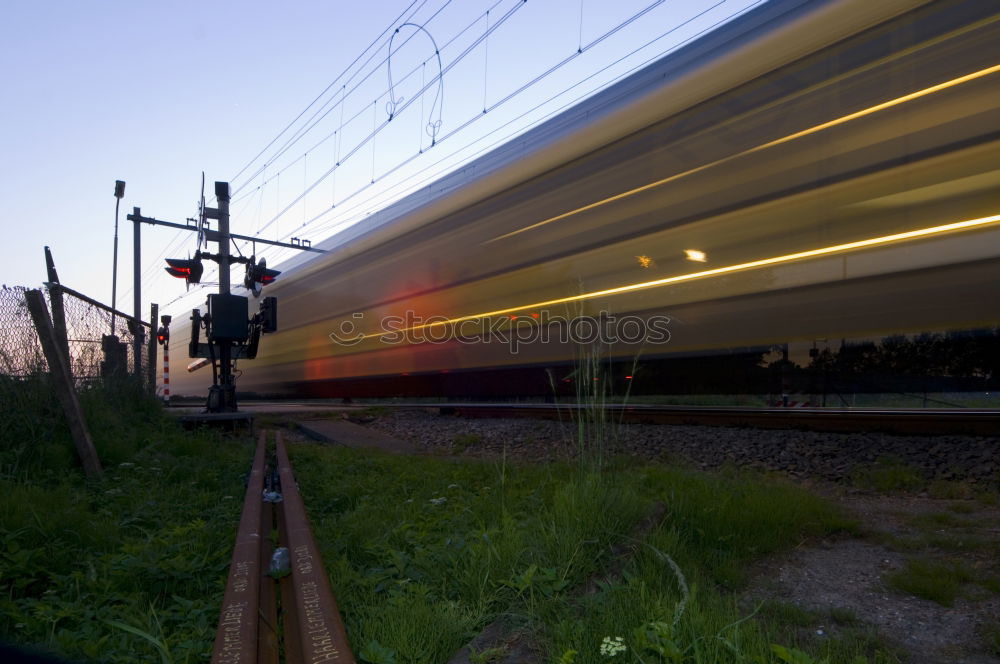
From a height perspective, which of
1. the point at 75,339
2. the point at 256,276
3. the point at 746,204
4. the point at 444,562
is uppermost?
the point at 256,276

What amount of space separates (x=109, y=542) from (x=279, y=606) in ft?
4.08

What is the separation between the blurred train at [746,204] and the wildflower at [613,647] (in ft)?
5.20

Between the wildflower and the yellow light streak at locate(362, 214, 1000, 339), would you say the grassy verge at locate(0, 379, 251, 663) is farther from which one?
the yellow light streak at locate(362, 214, 1000, 339)

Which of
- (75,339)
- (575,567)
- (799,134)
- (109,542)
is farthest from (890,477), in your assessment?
(75,339)

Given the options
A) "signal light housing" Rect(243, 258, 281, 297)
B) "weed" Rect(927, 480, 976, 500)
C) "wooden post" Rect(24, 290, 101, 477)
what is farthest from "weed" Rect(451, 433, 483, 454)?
"signal light housing" Rect(243, 258, 281, 297)

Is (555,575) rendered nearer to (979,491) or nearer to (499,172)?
(979,491)

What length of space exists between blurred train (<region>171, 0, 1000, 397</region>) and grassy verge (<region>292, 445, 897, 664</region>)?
862mm

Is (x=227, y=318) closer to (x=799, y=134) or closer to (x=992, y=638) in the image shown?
(x=799, y=134)

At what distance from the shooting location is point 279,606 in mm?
2393

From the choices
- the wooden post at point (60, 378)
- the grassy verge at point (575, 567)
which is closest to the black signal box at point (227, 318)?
the wooden post at point (60, 378)

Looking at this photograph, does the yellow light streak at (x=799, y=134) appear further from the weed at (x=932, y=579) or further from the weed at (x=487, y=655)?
the weed at (x=487, y=655)

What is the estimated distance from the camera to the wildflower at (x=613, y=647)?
5.58ft

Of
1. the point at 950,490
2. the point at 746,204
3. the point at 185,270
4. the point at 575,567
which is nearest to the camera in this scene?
the point at 575,567

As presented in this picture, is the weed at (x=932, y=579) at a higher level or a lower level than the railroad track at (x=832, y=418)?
lower
